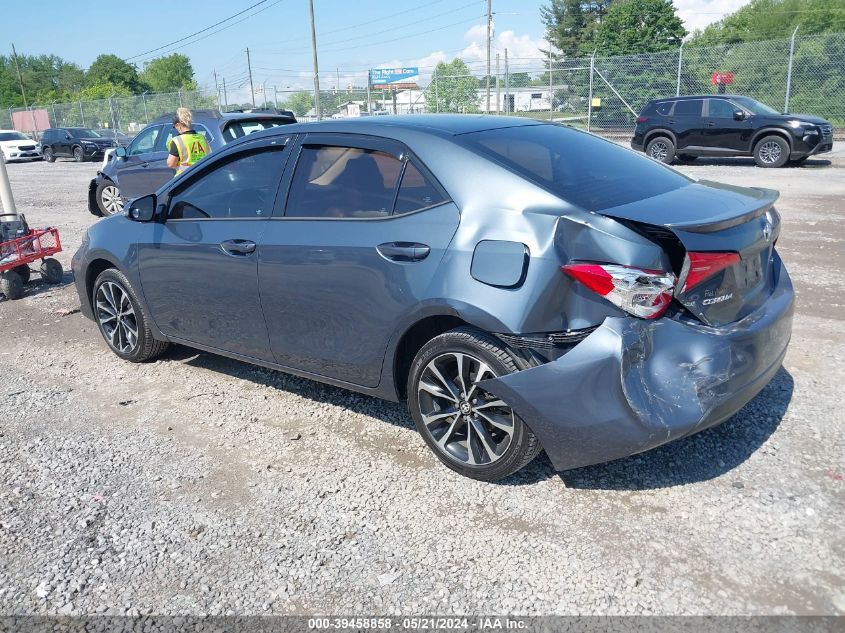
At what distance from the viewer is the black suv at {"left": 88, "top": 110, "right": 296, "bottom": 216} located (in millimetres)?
9930

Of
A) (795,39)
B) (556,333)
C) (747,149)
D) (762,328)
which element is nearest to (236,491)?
(556,333)

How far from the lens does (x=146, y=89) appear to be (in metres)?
106

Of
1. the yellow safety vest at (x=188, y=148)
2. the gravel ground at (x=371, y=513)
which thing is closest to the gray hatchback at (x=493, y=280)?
the gravel ground at (x=371, y=513)

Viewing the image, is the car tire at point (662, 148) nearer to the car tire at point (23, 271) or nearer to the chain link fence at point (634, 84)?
the chain link fence at point (634, 84)

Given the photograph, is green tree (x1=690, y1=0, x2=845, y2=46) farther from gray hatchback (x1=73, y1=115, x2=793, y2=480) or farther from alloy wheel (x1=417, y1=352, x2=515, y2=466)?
alloy wheel (x1=417, y1=352, x2=515, y2=466)

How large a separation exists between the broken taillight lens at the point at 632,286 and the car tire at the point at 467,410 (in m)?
0.50

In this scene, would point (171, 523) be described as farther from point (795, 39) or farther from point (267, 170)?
point (795, 39)

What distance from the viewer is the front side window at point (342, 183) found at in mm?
3631

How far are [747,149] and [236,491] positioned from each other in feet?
53.9

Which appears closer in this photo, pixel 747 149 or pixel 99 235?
pixel 99 235

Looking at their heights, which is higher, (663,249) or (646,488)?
(663,249)

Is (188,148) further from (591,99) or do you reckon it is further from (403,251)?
(591,99)

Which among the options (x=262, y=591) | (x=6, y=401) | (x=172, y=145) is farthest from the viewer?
(x=172, y=145)

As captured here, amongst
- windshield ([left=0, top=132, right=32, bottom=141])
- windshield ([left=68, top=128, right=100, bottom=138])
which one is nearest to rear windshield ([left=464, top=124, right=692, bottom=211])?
windshield ([left=68, top=128, right=100, bottom=138])
